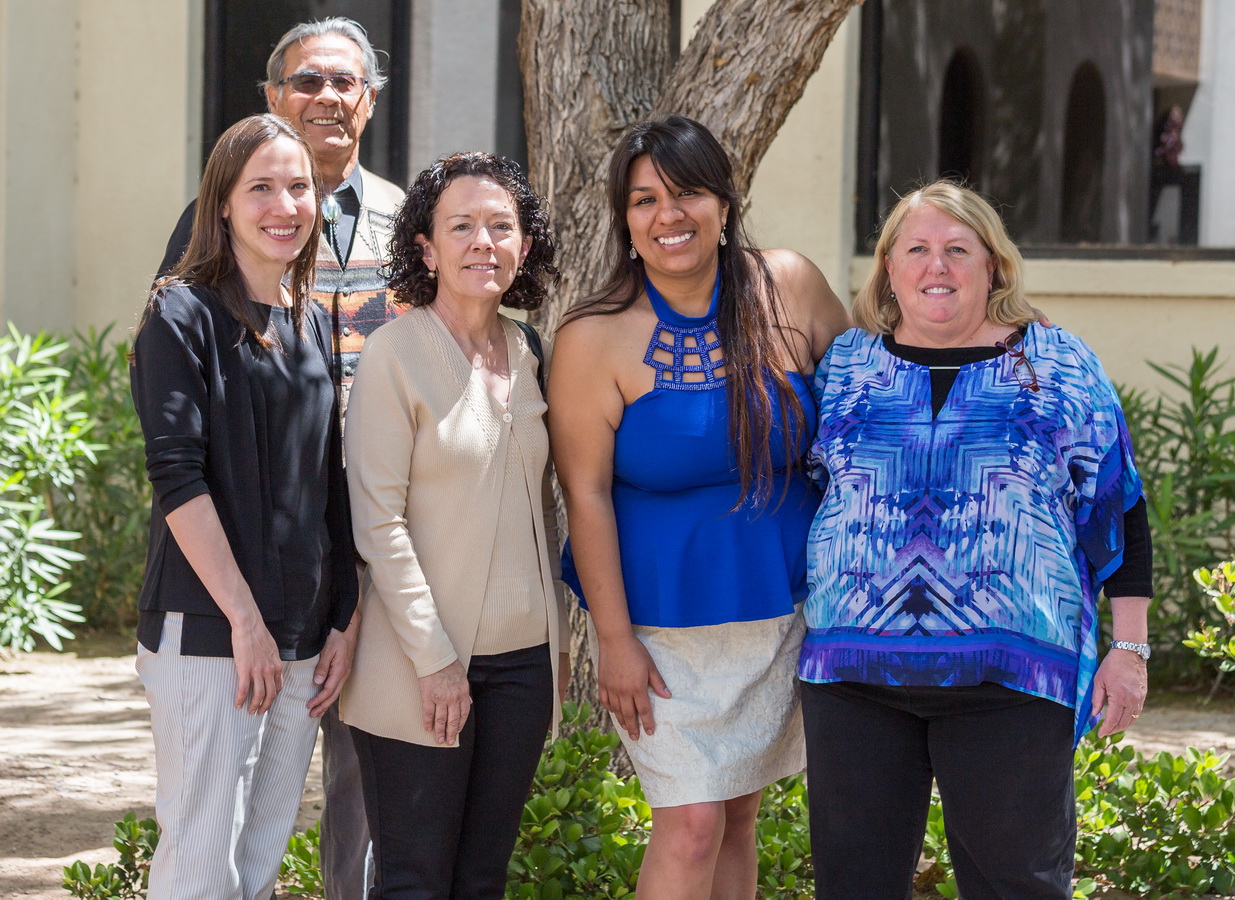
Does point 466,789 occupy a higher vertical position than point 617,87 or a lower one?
lower

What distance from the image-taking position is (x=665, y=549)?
2793mm

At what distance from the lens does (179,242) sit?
278 cm

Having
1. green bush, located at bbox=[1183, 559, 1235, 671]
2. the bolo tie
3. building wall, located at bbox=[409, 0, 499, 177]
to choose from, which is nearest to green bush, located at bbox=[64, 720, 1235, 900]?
green bush, located at bbox=[1183, 559, 1235, 671]

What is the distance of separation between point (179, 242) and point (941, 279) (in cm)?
148

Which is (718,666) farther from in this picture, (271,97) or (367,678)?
(271,97)

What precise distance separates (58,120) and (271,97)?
5357mm

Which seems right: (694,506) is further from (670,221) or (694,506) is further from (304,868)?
(304,868)

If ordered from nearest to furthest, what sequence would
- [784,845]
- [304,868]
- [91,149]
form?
[784,845] → [304,868] → [91,149]

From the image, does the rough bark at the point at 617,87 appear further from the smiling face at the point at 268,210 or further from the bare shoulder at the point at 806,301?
the smiling face at the point at 268,210

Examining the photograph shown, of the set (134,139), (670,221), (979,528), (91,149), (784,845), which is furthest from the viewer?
(91,149)

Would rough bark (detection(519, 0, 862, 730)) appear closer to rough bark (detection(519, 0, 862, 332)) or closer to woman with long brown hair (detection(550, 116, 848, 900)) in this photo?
rough bark (detection(519, 0, 862, 332))

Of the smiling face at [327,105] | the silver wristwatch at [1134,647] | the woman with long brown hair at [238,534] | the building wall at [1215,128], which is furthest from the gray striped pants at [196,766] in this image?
the building wall at [1215,128]

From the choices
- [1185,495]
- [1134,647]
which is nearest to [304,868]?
[1134,647]

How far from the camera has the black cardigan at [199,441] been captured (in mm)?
2410
